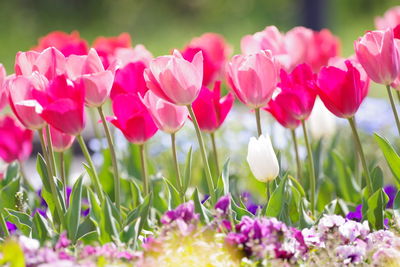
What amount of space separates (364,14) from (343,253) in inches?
439

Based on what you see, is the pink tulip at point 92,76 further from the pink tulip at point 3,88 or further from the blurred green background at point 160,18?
the blurred green background at point 160,18

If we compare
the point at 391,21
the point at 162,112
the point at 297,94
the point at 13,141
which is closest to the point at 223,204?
the point at 162,112

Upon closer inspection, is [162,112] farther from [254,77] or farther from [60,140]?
[60,140]

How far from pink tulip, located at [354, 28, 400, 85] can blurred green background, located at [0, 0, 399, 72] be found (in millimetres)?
9369

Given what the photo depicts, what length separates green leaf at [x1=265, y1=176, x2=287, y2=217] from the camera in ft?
5.89

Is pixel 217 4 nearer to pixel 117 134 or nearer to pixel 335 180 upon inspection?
pixel 117 134

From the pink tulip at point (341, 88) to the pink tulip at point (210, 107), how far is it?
0.28m

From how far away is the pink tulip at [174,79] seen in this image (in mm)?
1735

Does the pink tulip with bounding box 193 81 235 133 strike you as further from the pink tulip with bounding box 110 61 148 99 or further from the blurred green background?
the blurred green background

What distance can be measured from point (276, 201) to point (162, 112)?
326mm

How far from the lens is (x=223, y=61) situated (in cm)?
290

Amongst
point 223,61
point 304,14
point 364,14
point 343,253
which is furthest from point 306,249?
point 364,14

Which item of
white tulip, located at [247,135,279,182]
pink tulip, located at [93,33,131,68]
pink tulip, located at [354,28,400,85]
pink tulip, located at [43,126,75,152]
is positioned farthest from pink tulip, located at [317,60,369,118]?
pink tulip, located at [93,33,131,68]

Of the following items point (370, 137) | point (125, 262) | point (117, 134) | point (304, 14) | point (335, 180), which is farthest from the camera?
point (304, 14)
